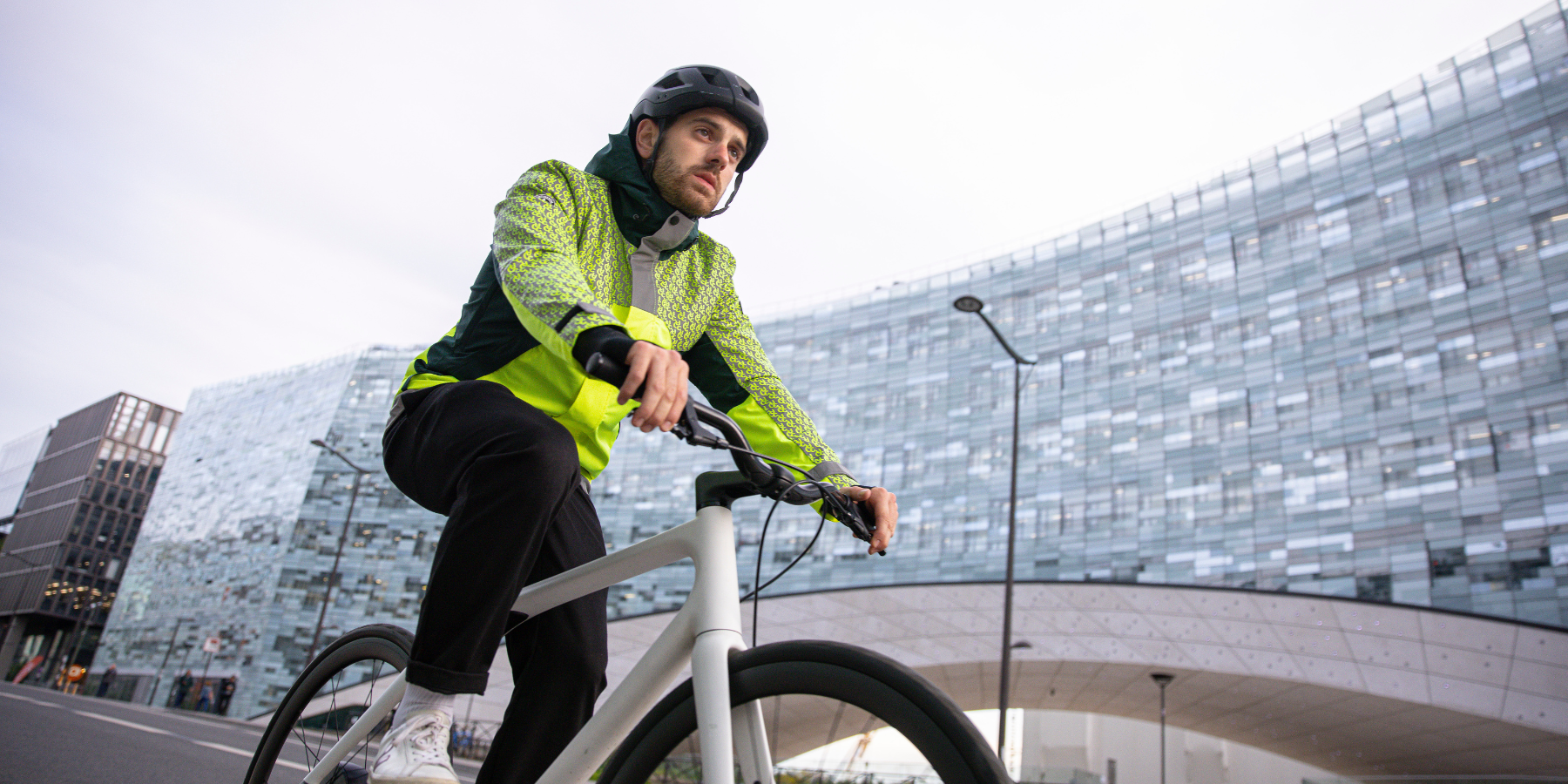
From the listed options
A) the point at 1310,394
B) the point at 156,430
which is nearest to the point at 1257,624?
the point at 1310,394

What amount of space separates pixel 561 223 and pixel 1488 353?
39770mm

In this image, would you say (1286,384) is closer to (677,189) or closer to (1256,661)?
(1256,661)

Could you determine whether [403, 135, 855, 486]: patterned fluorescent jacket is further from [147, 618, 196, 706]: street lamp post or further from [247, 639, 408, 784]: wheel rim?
[147, 618, 196, 706]: street lamp post

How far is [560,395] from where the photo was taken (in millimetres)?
1800

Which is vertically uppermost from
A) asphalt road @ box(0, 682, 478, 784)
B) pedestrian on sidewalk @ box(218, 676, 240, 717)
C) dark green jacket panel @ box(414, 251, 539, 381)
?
dark green jacket panel @ box(414, 251, 539, 381)

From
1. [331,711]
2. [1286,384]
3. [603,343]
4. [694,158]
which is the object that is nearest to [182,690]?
[1286,384]

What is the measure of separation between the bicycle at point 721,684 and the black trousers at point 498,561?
14 cm

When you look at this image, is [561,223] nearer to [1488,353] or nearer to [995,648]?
[995,648]

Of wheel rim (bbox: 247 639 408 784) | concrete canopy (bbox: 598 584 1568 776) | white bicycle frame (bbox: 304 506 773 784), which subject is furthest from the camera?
concrete canopy (bbox: 598 584 1568 776)

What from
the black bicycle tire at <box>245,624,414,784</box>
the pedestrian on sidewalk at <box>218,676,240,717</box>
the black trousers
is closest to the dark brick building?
the pedestrian on sidewalk at <box>218,676,240,717</box>

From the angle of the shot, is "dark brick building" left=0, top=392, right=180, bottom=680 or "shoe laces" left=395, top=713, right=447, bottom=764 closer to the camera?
"shoe laces" left=395, top=713, right=447, bottom=764

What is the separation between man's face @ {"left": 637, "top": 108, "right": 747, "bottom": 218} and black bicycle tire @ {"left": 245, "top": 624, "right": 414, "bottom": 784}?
58.8 inches

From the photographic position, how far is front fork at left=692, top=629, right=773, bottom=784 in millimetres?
1296

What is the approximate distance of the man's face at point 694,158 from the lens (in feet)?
6.32
